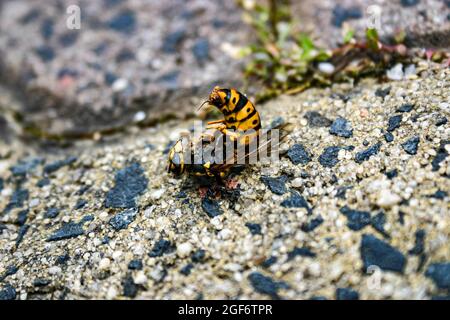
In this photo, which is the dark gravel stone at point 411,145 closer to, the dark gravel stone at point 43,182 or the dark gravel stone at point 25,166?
the dark gravel stone at point 43,182

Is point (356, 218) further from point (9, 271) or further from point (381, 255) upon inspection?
point (9, 271)

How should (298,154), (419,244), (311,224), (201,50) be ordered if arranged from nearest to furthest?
(419,244) → (311,224) → (298,154) → (201,50)

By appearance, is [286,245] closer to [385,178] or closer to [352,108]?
[385,178]

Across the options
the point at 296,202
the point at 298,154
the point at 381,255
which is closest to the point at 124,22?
the point at 298,154

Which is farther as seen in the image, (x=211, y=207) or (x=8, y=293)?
(x=211, y=207)

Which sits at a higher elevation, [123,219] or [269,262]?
[123,219]

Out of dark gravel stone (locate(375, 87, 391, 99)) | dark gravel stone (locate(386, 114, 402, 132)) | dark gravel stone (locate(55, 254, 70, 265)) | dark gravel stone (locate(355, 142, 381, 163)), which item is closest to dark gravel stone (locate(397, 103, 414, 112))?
dark gravel stone (locate(386, 114, 402, 132))
